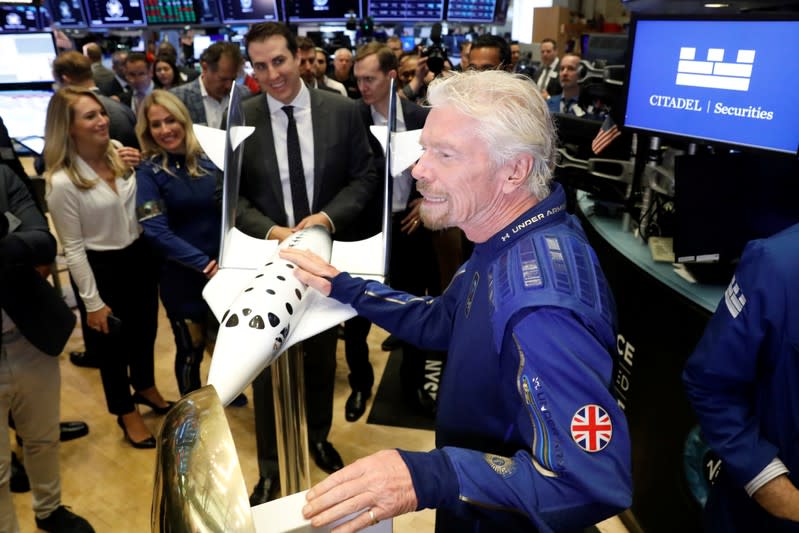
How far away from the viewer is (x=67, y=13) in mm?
7340

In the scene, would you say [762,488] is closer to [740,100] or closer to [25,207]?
[740,100]

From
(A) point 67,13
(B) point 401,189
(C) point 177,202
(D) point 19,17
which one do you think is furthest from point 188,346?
(A) point 67,13

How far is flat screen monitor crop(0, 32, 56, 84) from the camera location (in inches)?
178

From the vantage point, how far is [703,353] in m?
1.35

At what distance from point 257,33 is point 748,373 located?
2.00 m

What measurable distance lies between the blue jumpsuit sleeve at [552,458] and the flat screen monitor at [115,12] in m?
8.09

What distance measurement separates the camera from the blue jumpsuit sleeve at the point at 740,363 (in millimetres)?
1228

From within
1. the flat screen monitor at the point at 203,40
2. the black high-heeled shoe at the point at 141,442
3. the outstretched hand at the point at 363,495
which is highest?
the flat screen monitor at the point at 203,40

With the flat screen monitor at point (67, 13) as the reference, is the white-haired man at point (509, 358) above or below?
below

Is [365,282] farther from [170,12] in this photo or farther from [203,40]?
[203,40]

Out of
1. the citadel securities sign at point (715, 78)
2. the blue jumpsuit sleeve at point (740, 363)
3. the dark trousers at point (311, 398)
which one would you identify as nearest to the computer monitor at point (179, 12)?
the dark trousers at point (311, 398)

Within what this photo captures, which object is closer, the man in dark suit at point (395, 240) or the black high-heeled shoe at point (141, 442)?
the black high-heeled shoe at point (141, 442)

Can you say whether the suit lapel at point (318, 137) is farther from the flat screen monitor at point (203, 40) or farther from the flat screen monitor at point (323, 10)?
the flat screen monitor at point (203, 40)

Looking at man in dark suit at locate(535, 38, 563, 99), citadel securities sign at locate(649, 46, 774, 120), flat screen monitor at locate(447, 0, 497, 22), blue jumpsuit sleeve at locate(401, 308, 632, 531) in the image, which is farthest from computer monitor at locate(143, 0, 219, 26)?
blue jumpsuit sleeve at locate(401, 308, 632, 531)
